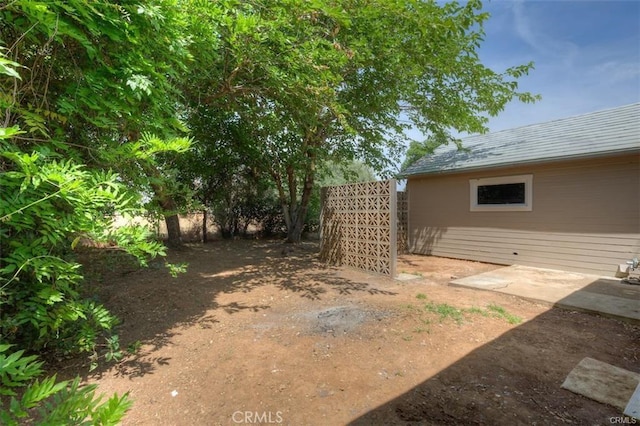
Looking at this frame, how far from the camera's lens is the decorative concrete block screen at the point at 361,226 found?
588 centimetres

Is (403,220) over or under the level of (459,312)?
over

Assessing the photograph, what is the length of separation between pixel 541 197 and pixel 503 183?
0.92 m

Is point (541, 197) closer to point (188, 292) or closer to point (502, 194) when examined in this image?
point (502, 194)

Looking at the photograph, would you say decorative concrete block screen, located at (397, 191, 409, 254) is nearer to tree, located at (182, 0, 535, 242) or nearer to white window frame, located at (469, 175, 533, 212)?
tree, located at (182, 0, 535, 242)

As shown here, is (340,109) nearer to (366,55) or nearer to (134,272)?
(366,55)

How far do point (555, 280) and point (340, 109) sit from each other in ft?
17.1

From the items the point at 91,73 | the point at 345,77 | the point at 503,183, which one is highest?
the point at 345,77

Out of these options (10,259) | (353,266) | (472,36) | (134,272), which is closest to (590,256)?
(353,266)

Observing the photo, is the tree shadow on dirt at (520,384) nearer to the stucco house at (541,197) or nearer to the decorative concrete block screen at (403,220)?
the stucco house at (541,197)

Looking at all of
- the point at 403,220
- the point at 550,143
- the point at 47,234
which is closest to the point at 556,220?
the point at 550,143

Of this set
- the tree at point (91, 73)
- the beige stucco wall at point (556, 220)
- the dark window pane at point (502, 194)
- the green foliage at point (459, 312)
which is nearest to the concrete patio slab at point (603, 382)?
the green foliage at point (459, 312)

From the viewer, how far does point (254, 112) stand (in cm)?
582

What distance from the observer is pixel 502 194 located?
771 cm

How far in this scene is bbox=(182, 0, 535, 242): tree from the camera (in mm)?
4223
